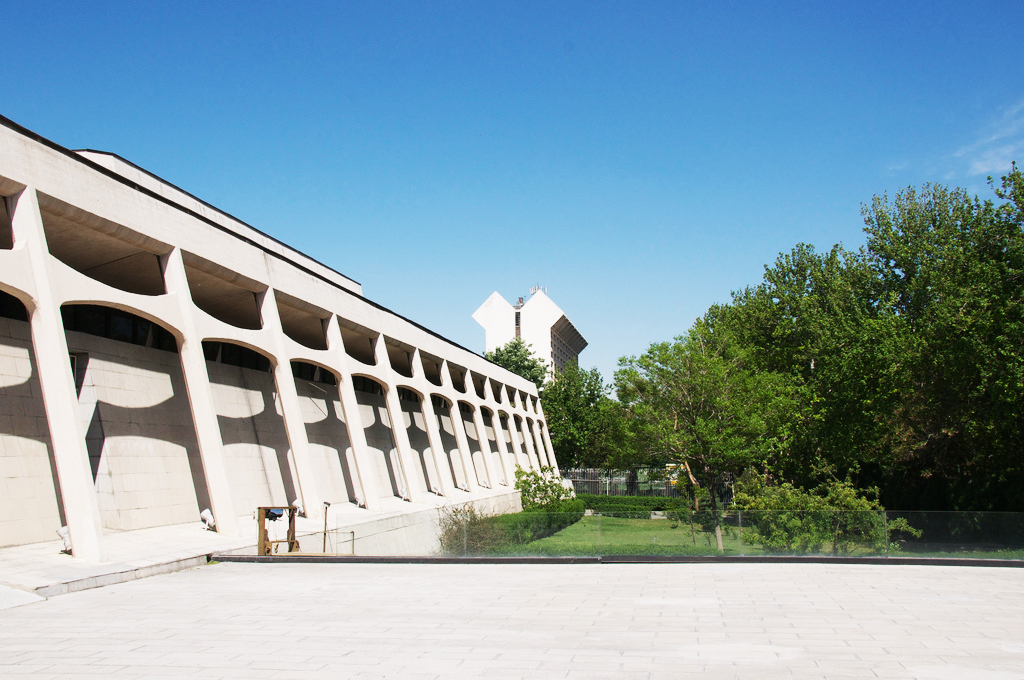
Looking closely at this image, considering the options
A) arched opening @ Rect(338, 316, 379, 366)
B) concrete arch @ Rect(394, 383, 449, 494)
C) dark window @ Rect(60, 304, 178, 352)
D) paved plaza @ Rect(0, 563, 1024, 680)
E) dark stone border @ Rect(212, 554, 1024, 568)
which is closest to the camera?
paved plaza @ Rect(0, 563, 1024, 680)

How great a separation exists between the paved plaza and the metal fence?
1904 inches

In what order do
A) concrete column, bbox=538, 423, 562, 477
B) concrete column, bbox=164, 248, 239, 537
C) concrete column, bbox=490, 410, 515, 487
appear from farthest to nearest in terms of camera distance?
concrete column, bbox=538, 423, 562, 477
concrete column, bbox=490, 410, 515, 487
concrete column, bbox=164, 248, 239, 537

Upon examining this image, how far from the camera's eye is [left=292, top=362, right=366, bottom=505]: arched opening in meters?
28.7

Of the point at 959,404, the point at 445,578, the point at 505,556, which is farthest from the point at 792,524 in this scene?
the point at 959,404

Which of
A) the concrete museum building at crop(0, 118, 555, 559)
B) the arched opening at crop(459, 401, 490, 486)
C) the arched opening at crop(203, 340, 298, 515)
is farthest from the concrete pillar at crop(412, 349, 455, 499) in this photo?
the arched opening at crop(459, 401, 490, 486)

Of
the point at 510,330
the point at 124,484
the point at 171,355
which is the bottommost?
the point at 124,484

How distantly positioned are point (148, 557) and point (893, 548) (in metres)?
15.8

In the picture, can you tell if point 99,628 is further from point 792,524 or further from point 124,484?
point 792,524

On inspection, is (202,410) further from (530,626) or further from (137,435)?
(530,626)

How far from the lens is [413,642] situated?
8578 mm

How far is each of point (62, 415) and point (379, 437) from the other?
21.7m

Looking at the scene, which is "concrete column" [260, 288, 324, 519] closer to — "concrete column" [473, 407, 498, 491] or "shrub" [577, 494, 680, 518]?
"concrete column" [473, 407, 498, 491]

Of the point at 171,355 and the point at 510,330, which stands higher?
the point at 510,330

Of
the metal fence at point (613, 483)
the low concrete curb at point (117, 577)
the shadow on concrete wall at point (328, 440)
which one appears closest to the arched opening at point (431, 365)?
the shadow on concrete wall at point (328, 440)
